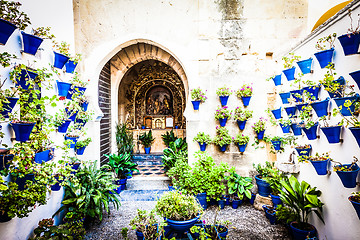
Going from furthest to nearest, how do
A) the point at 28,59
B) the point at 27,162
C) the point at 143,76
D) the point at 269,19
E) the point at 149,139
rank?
the point at 143,76 → the point at 149,139 → the point at 269,19 → the point at 28,59 → the point at 27,162

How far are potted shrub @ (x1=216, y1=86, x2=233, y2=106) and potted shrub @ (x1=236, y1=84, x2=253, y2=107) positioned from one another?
19cm

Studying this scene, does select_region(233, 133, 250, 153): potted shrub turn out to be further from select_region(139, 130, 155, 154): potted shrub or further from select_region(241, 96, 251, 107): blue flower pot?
select_region(139, 130, 155, 154): potted shrub

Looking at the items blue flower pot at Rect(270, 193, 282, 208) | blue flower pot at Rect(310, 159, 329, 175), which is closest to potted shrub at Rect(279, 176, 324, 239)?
blue flower pot at Rect(310, 159, 329, 175)

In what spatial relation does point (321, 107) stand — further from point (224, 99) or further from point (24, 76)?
point (24, 76)

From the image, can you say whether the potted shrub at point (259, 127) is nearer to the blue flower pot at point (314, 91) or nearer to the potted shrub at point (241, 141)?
the potted shrub at point (241, 141)

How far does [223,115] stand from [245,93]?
0.65 meters

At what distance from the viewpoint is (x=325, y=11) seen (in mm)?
4461

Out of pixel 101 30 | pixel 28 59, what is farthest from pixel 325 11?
pixel 28 59

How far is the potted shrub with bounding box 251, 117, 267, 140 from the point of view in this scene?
443cm

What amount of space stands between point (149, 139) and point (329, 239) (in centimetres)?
598

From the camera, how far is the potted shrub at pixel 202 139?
4.44 meters

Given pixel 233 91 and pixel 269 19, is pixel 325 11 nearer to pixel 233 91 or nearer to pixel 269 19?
pixel 269 19

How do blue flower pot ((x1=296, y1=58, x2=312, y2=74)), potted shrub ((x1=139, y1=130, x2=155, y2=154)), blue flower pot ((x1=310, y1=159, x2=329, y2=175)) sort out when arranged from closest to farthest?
blue flower pot ((x1=310, y1=159, x2=329, y2=175)) → blue flower pot ((x1=296, y1=58, x2=312, y2=74)) → potted shrub ((x1=139, y1=130, x2=155, y2=154))

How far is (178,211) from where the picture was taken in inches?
106
